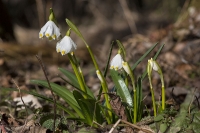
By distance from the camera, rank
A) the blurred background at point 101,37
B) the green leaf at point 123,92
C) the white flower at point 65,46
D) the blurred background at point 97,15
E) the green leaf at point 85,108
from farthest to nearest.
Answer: the blurred background at point 97,15
the blurred background at point 101,37
the green leaf at point 123,92
the green leaf at point 85,108
the white flower at point 65,46

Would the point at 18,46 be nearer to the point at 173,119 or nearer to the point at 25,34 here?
the point at 173,119

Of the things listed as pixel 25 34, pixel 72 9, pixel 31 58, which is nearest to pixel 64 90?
pixel 31 58

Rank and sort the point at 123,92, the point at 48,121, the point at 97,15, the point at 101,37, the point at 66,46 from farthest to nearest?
the point at 97,15, the point at 101,37, the point at 123,92, the point at 48,121, the point at 66,46

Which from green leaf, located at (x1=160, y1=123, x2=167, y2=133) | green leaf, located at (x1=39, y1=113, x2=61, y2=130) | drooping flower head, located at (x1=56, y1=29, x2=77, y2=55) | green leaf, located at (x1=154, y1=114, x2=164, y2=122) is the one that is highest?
drooping flower head, located at (x1=56, y1=29, x2=77, y2=55)

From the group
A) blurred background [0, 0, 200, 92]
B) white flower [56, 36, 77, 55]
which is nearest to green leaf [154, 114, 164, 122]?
white flower [56, 36, 77, 55]

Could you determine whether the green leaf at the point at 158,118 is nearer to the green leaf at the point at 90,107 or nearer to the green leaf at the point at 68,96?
the green leaf at the point at 90,107

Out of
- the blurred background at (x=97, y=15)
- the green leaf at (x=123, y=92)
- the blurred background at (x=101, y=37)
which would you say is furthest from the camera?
the blurred background at (x=97, y=15)

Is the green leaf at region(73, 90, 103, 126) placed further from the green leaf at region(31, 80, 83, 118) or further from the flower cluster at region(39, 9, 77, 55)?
the flower cluster at region(39, 9, 77, 55)

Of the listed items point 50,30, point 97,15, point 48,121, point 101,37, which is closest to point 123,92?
point 48,121

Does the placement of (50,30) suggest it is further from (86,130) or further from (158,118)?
(158,118)

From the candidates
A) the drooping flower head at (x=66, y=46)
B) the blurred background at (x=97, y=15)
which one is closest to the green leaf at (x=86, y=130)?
the drooping flower head at (x=66, y=46)

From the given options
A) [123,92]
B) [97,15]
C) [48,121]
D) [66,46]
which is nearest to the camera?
[66,46]
